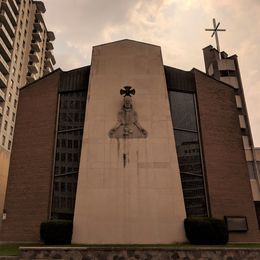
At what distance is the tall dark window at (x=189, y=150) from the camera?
2145 centimetres

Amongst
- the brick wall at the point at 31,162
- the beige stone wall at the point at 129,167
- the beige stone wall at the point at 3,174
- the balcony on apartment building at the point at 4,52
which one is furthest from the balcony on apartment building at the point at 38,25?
the beige stone wall at the point at 129,167

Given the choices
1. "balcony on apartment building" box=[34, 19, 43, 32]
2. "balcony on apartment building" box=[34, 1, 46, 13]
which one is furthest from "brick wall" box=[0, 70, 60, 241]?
"balcony on apartment building" box=[34, 1, 46, 13]

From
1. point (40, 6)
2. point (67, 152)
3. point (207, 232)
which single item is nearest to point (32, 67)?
point (40, 6)

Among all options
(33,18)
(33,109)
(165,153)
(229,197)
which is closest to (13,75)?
(33,18)

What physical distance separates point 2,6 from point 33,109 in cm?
3468

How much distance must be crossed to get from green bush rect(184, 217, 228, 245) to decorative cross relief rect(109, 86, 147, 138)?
725cm

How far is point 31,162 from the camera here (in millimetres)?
22797

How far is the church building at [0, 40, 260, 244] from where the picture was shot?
20.0 m

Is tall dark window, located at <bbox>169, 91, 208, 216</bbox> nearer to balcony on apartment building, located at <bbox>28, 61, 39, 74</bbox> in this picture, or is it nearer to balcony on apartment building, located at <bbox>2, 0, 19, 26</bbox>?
balcony on apartment building, located at <bbox>2, 0, 19, 26</bbox>

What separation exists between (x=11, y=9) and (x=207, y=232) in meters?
51.4

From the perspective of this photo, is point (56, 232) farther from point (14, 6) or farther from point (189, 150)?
point (14, 6)

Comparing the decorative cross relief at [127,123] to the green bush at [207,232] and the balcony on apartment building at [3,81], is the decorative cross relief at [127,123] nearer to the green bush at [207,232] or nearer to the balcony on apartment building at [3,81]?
the green bush at [207,232]

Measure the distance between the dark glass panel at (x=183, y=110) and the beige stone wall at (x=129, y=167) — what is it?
1427 millimetres

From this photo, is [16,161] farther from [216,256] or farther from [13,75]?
[13,75]
